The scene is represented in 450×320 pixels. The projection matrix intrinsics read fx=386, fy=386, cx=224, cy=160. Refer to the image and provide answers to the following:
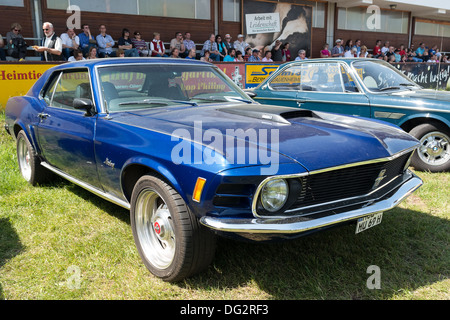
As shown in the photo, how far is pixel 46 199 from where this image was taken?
14.6 ft

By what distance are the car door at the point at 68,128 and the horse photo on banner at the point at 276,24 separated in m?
14.3

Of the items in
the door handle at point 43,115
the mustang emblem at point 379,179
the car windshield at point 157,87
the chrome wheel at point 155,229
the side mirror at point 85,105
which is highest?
the car windshield at point 157,87

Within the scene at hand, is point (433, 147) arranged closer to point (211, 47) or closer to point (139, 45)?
point (139, 45)

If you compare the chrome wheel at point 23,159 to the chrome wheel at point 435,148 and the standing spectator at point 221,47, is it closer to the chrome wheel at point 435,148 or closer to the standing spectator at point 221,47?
the chrome wheel at point 435,148

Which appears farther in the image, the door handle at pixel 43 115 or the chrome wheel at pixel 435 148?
the chrome wheel at pixel 435 148

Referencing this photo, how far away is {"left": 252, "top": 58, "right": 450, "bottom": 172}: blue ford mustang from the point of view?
5.35 metres

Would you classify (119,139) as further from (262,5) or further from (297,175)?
(262,5)

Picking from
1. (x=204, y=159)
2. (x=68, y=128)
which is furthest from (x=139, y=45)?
(x=204, y=159)

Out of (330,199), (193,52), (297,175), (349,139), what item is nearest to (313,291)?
(330,199)

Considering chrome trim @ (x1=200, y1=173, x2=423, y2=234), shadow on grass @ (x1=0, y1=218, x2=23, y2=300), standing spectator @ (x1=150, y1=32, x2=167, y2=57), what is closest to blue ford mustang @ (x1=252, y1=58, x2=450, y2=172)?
chrome trim @ (x1=200, y1=173, x2=423, y2=234)

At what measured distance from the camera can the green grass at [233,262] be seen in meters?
2.66

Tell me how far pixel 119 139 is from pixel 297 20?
18.1m

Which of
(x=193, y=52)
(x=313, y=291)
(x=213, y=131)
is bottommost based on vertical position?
(x=313, y=291)

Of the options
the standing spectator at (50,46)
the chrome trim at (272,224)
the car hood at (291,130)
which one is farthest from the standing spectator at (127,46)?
the chrome trim at (272,224)
